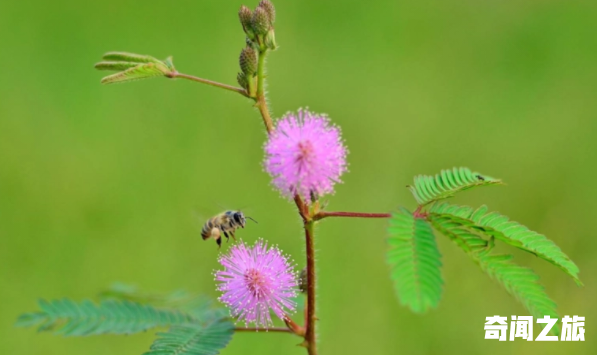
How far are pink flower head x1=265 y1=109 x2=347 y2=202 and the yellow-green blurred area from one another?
1.65 meters

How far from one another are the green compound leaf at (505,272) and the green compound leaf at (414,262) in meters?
0.06

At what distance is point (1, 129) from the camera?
4.21 metres

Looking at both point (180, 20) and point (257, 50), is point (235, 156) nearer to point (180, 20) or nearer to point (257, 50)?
point (180, 20)

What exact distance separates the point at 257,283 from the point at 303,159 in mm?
286

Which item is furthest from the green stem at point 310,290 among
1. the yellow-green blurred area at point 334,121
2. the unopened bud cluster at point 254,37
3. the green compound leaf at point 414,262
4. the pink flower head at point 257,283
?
the yellow-green blurred area at point 334,121

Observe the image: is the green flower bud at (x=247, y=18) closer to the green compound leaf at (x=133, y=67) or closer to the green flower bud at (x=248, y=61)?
the green flower bud at (x=248, y=61)

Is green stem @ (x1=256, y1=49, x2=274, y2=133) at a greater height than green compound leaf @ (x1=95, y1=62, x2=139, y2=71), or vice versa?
green compound leaf @ (x1=95, y1=62, x2=139, y2=71)

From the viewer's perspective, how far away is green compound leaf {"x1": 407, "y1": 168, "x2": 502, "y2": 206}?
1196 millimetres

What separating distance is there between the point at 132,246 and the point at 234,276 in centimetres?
245

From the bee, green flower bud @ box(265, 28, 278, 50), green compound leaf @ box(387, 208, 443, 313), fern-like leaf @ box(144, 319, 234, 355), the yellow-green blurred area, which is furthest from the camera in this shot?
the yellow-green blurred area

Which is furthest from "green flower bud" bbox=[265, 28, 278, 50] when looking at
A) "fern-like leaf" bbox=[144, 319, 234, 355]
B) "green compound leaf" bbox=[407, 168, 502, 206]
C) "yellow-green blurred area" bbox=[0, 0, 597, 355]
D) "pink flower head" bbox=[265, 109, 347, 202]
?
"yellow-green blurred area" bbox=[0, 0, 597, 355]

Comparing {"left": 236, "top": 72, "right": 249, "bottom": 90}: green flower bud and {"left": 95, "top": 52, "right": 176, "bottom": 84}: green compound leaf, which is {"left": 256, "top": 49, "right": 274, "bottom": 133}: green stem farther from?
{"left": 95, "top": 52, "right": 176, "bottom": 84}: green compound leaf

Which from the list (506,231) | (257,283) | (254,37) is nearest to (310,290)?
(257,283)

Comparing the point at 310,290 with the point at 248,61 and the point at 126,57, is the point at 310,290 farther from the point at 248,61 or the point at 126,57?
the point at 126,57
